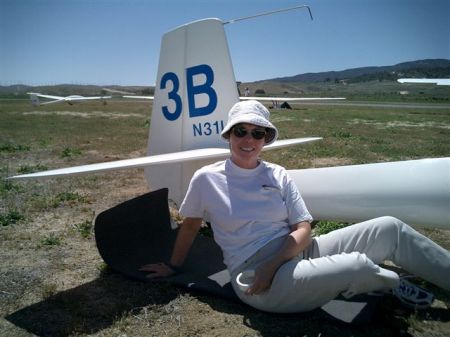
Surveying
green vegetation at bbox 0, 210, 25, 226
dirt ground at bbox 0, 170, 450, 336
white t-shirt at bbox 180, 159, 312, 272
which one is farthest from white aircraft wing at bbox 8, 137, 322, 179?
green vegetation at bbox 0, 210, 25, 226

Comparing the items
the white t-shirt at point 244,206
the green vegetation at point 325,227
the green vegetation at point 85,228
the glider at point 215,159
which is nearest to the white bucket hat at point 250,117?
the white t-shirt at point 244,206

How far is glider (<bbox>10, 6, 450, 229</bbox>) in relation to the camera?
3275mm

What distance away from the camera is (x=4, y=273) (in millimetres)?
3576

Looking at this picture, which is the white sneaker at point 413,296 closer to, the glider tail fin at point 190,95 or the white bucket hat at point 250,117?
the white bucket hat at point 250,117

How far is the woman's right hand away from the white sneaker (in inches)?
70.2

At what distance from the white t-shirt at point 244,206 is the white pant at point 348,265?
0.33 feet

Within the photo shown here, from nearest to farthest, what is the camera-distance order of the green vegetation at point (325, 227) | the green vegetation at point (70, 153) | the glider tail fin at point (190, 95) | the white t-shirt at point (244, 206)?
the white t-shirt at point (244, 206)
the glider tail fin at point (190, 95)
the green vegetation at point (325, 227)
the green vegetation at point (70, 153)

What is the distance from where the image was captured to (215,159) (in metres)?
3.96

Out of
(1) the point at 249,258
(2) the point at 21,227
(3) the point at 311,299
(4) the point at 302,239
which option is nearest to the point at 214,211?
(1) the point at 249,258

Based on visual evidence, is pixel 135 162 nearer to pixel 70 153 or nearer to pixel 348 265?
pixel 348 265

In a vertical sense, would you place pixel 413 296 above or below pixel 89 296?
above

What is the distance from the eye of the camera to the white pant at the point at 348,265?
Result: 2.32m

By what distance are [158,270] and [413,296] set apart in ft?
6.55

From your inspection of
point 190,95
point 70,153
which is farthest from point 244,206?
point 70,153
